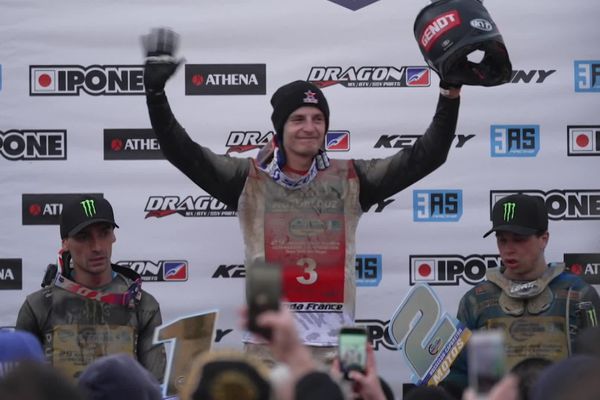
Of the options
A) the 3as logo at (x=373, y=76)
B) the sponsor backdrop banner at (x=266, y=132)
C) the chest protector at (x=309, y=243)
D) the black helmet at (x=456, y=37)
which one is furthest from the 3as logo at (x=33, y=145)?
the black helmet at (x=456, y=37)

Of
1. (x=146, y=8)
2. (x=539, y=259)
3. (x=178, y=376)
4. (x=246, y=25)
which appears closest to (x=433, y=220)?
(x=539, y=259)

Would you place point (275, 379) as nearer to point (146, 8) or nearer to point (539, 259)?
point (539, 259)

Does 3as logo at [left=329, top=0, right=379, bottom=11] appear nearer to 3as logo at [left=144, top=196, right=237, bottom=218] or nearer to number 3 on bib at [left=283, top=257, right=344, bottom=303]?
3as logo at [left=144, top=196, right=237, bottom=218]

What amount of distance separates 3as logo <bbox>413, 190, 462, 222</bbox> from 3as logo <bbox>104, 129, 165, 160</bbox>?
1.32 m

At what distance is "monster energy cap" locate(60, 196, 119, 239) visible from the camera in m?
5.13

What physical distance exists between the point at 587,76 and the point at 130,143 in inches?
92.3

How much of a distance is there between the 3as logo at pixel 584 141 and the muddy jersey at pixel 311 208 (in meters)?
1.44

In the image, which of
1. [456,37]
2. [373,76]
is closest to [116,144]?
[373,76]

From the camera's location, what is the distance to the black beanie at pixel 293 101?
468 cm

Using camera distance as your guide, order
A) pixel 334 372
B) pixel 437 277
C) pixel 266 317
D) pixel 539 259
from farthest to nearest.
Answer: pixel 437 277 → pixel 539 259 → pixel 334 372 → pixel 266 317

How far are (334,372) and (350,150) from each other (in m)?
3.10

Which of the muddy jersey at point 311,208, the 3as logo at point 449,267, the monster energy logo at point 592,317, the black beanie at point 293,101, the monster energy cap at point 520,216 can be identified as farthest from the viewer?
the 3as logo at point 449,267

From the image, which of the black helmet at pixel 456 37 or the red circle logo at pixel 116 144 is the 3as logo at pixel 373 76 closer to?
the red circle logo at pixel 116 144

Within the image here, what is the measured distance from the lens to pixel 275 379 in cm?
215
